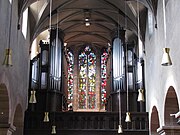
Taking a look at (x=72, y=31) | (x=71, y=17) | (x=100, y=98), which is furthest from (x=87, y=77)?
(x=71, y=17)

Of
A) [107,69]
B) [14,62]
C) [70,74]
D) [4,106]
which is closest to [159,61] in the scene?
[14,62]

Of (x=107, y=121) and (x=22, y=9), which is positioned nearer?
(x=22, y=9)

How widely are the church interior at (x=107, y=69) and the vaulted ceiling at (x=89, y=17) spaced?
56 mm

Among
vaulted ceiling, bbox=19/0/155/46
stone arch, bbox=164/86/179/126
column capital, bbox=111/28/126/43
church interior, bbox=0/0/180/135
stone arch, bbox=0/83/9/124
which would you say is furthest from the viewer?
column capital, bbox=111/28/126/43

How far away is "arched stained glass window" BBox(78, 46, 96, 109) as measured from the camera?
96.8 ft

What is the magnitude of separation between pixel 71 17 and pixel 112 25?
2.81m

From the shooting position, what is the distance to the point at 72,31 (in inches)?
1085

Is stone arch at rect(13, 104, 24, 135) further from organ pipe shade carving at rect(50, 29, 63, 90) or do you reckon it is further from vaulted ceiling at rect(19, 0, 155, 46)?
vaulted ceiling at rect(19, 0, 155, 46)

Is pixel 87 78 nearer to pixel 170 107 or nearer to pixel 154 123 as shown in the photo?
pixel 154 123

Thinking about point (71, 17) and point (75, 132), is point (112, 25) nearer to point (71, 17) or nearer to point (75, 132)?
point (71, 17)

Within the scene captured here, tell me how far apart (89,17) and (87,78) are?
6.19 metres

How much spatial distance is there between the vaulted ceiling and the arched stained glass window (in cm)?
181

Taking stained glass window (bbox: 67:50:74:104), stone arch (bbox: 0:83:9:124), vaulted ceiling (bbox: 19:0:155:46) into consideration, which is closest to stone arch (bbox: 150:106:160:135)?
vaulted ceiling (bbox: 19:0:155:46)

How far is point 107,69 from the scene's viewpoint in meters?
29.0
